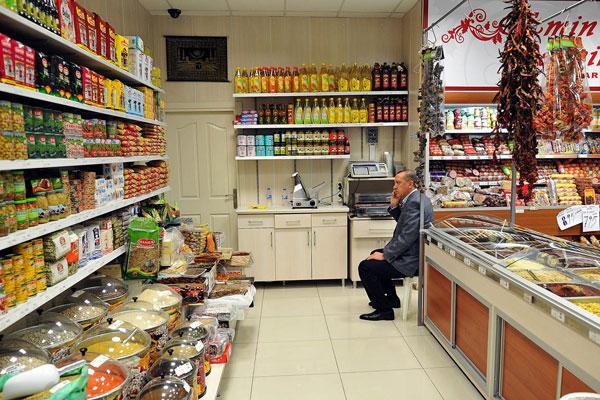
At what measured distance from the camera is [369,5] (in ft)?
17.2

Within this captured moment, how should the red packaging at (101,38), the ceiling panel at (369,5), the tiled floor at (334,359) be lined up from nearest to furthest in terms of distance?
the red packaging at (101,38)
the tiled floor at (334,359)
the ceiling panel at (369,5)

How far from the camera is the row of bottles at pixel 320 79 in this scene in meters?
5.31

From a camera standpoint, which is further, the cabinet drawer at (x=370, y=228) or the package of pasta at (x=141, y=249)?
the cabinet drawer at (x=370, y=228)

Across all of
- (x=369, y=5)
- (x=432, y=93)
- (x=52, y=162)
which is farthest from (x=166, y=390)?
(x=369, y=5)

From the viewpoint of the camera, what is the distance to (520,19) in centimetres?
274

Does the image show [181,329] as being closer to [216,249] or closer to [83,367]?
[83,367]

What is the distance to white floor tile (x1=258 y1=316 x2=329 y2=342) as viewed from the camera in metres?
3.92

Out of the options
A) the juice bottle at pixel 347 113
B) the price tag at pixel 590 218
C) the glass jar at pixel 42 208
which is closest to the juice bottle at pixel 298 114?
the juice bottle at pixel 347 113

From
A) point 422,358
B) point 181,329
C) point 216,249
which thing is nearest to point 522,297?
point 422,358

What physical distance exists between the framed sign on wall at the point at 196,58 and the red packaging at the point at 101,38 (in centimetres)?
265

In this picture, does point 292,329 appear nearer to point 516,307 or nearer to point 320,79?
point 516,307

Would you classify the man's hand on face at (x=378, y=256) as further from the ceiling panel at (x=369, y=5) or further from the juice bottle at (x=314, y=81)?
the ceiling panel at (x=369, y=5)

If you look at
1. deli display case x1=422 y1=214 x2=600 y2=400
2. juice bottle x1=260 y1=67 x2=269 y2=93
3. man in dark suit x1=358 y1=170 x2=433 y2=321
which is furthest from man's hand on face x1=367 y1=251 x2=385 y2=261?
juice bottle x1=260 y1=67 x2=269 y2=93

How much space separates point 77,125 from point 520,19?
2.78m
